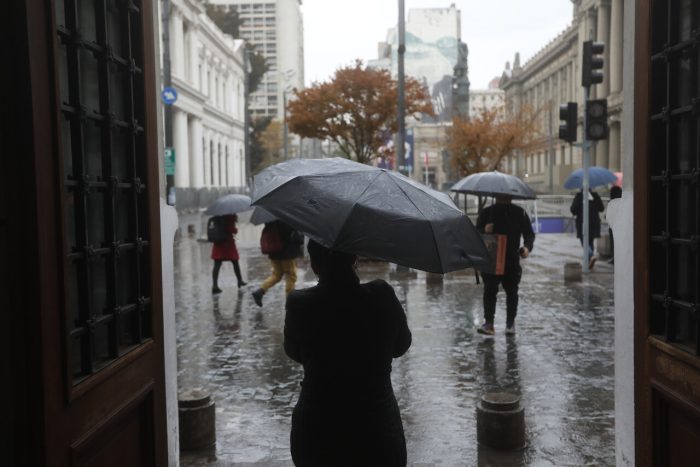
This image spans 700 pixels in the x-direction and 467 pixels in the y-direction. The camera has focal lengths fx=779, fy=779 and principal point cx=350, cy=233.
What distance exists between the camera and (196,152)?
54719mm

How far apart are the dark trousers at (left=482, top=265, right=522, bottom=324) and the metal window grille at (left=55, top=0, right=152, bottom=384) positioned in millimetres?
6125

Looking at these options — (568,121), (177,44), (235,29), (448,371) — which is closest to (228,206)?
(448,371)

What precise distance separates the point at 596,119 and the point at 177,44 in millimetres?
38649

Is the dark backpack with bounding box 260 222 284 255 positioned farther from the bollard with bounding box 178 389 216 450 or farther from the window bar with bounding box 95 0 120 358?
the window bar with bounding box 95 0 120 358

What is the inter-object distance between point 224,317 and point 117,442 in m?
7.89

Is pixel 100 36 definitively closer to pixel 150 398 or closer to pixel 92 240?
pixel 92 240

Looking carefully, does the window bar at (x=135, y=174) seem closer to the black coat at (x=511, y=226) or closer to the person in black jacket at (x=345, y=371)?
the person in black jacket at (x=345, y=371)

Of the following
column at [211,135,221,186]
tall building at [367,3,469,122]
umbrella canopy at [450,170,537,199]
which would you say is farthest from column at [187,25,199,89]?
tall building at [367,3,469,122]

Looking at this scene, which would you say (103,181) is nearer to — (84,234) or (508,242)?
(84,234)

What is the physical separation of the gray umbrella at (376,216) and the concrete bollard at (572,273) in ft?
37.1

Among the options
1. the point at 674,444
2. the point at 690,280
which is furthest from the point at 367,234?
the point at 674,444

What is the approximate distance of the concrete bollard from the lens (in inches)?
566

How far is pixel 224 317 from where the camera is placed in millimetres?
11156

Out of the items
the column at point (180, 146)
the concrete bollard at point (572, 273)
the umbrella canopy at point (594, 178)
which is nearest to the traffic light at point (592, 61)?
the concrete bollard at point (572, 273)
